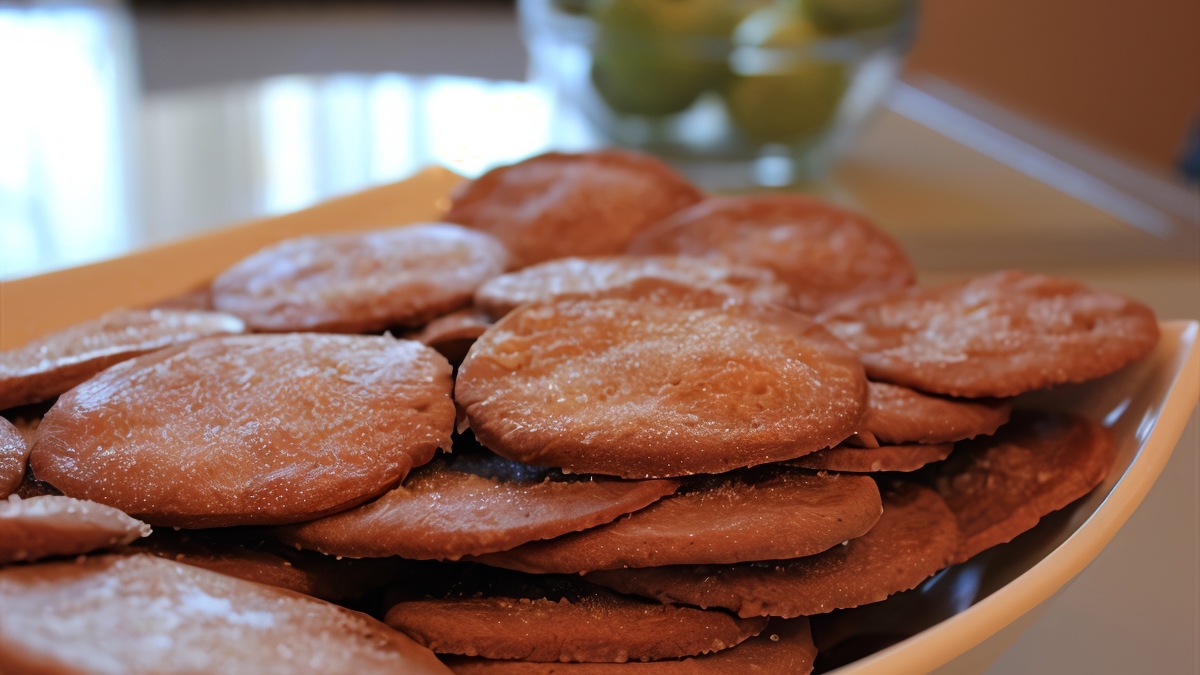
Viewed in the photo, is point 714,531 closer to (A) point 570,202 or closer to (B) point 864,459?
(B) point 864,459

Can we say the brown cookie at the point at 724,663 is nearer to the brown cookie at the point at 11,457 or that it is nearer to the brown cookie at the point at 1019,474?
the brown cookie at the point at 1019,474

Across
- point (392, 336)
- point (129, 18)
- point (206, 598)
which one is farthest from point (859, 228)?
point (129, 18)

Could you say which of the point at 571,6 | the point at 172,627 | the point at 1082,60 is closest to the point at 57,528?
the point at 172,627

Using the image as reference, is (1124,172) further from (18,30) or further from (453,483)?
(18,30)

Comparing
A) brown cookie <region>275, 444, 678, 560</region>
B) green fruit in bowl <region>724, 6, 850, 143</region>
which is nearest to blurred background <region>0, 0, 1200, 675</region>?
green fruit in bowl <region>724, 6, 850, 143</region>

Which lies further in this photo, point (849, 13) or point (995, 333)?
point (849, 13)

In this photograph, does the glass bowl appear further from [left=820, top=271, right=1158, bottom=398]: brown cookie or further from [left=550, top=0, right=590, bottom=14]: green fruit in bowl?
[left=820, top=271, right=1158, bottom=398]: brown cookie
